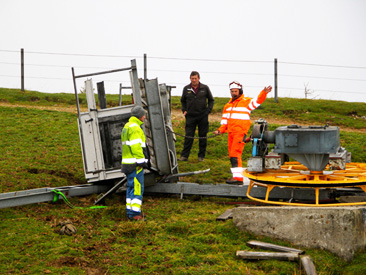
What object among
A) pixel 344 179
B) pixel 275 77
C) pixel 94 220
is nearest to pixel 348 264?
pixel 344 179

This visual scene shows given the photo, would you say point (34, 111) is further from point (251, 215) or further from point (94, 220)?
point (251, 215)

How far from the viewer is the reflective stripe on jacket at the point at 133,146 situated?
8.23m

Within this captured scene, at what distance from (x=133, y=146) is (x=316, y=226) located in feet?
10.4

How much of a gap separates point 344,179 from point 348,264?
6.60 feet

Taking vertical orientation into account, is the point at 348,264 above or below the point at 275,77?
below

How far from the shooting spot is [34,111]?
18.1m

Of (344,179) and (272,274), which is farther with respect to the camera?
(344,179)

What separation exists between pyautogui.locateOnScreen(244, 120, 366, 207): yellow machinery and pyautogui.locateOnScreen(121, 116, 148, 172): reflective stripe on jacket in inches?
73.7

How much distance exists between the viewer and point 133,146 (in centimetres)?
823

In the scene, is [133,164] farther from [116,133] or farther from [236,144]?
[236,144]

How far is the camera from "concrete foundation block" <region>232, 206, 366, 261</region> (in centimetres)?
659

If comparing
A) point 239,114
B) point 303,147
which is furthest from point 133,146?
point 239,114

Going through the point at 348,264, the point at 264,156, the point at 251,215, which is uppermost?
the point at 264,156

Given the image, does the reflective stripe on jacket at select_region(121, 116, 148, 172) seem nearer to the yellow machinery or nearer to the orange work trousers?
the yellow machinery
